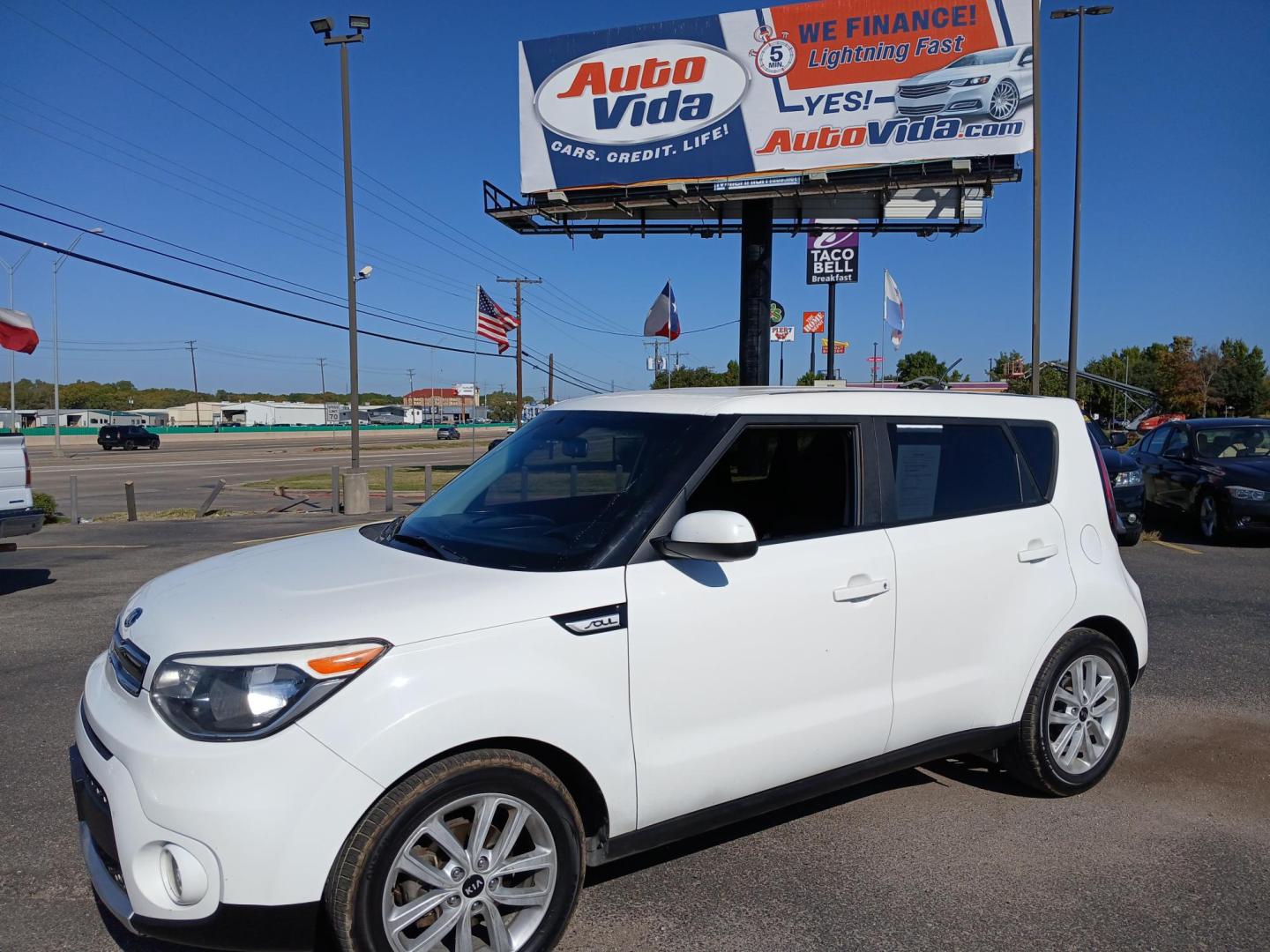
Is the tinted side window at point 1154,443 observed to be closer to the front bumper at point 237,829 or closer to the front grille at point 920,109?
the front grille at point 920,109

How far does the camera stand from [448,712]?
2.61 meters

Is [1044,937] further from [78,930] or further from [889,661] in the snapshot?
[78,930]

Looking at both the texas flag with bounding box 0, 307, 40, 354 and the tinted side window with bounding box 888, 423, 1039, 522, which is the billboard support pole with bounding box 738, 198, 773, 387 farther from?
the tinted side window with bounding box 888, 423, 1039, 522

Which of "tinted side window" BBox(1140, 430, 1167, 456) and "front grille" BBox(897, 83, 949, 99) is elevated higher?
"front grille" BBox(897, 83, 949, 99)

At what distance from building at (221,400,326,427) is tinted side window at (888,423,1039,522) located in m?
126

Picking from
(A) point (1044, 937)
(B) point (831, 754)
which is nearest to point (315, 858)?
(B) point (831, 754)

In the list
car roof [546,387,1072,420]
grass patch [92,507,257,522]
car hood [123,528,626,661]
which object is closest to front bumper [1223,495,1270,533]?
car roof [546,387,1072,420]

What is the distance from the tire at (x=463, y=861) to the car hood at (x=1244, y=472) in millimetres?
11881

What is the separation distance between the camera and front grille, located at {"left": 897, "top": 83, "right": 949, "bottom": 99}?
19000 millimetres

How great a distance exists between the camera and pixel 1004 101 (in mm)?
18891

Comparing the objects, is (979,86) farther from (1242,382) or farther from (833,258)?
(1242,382)

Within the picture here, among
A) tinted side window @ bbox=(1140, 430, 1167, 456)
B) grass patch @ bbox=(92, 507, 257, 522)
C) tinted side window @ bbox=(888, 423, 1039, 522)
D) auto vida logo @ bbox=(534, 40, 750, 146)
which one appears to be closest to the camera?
tinted side window @ bbox=(888, 423, 1039, 522)

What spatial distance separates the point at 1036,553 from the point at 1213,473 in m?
9.96

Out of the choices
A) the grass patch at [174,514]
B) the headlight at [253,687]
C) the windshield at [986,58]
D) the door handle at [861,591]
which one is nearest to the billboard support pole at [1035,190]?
the windshield at [986,58]
